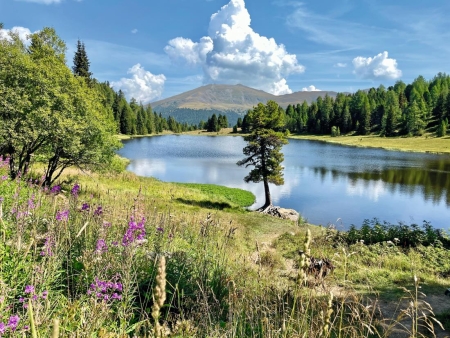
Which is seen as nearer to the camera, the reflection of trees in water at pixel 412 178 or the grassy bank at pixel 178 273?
the grassy bank at pixel 178 273

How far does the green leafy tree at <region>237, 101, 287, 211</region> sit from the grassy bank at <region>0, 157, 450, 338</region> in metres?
4.30

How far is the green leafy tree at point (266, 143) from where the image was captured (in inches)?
1006

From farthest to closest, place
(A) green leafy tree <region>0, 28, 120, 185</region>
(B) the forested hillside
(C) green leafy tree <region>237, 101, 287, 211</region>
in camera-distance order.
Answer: (B) the forested hillside, (C) green leafy tree <region>237, 101, 287, 211</region>, (A) green leafy tree <region>0, 28, 120, 185</region>

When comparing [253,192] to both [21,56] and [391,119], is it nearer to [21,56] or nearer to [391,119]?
[21,56]

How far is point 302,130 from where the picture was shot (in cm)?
13188

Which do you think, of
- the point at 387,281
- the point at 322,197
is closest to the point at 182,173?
the point at 322,197

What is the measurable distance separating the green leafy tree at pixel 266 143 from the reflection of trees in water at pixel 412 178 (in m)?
14.6

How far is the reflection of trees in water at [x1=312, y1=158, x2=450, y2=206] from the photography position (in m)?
32.2

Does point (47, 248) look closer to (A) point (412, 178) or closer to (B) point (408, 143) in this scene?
(A) point (412, 178)

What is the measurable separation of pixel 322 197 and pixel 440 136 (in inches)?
2787

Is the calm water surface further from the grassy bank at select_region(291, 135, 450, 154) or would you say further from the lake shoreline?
the grassy bank at select_region(291, 135, 450, 154)

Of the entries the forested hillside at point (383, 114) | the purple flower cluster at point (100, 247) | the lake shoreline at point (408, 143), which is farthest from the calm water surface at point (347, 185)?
the forested hillside at point (383, 114)

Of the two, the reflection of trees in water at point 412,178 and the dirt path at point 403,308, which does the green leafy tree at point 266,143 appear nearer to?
the dirt path at point 403,308

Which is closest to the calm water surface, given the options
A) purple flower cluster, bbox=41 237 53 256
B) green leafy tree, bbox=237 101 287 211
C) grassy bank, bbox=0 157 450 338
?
green leafy tree, bbox=237 101 287 211
